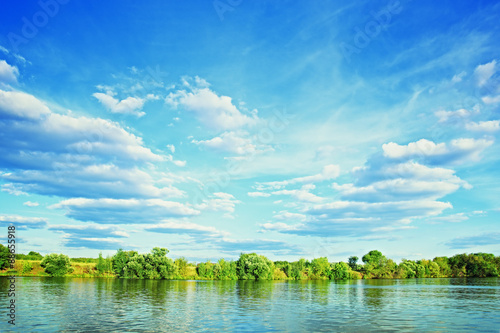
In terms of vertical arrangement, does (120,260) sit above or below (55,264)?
above

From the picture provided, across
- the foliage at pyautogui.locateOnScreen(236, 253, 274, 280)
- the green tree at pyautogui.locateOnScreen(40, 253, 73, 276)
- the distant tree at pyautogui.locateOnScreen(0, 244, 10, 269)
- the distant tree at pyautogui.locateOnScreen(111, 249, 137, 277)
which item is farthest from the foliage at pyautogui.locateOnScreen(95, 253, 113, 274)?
the foliage at pyautogui.locateOnScreen(236, 253, 274, 280)

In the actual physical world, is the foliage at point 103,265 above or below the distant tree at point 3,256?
below

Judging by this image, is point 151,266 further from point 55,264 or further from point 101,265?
point 55,264

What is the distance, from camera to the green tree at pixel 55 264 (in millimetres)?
169500

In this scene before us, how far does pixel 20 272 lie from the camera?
173 metres

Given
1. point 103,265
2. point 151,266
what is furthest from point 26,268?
point 151,266

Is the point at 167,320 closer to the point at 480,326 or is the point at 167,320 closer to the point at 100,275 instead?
the point at 480,326

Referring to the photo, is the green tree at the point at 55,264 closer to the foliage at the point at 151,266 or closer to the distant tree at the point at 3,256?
the distant tree at the point at 3,256

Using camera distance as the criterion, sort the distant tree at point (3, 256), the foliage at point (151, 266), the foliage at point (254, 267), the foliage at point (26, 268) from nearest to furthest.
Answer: the distant tree at point (3, 256)
the foliage at point (151, 266)
the foliage at point (26, 268)
the foliage at point (254, 267)

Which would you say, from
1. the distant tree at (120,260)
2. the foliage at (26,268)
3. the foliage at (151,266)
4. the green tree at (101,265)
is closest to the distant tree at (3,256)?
the foliage at (26,268)

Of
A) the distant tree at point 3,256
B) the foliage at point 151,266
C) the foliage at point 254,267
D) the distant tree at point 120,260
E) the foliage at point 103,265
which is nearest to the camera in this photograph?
the distant tree at point 3,256

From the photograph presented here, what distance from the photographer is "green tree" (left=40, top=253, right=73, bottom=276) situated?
170 metres

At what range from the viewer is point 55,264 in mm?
170500

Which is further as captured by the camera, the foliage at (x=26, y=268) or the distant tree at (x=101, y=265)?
the distant tree at (x=101, y=265)
